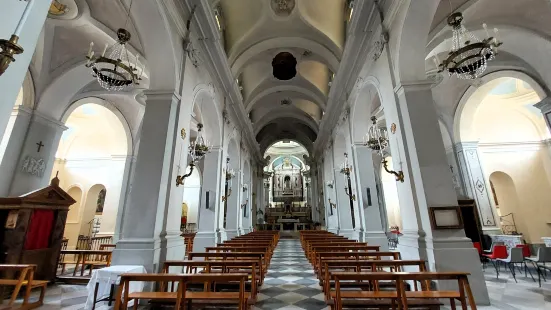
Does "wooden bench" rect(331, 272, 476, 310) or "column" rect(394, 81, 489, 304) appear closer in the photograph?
"wooden bench" rect(331, 272, 476, 310)

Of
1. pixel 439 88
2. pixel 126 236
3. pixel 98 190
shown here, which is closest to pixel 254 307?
pixel 126 236

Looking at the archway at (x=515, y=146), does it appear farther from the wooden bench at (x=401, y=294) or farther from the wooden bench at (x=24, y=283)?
the wooden bench at (x=24, y=283)

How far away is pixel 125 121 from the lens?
9.04 meters

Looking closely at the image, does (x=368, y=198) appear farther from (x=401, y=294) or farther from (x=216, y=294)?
(x=216, y=294)

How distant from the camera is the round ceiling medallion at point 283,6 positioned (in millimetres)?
7143

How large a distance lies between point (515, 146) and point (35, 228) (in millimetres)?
15124

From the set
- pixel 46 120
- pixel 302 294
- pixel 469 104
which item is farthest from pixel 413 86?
pixel 46 120

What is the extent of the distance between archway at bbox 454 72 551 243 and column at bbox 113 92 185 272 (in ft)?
29.0

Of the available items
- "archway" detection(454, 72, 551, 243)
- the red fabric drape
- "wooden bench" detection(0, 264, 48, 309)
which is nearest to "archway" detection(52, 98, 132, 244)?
the red fabric drape

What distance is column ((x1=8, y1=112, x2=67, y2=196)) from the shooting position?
552cm

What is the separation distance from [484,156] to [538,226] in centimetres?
290

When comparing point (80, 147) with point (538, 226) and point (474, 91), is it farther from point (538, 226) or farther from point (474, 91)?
point (538, 226)

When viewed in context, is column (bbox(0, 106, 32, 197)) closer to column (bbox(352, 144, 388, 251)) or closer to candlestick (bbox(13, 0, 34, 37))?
candlestick (bbox(13, 0, 34, 37))

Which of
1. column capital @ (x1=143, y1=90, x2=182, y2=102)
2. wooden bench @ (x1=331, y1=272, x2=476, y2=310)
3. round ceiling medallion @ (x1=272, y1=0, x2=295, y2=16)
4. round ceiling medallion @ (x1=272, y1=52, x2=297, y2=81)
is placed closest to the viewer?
wooden bench @ (x1=331, y1=272, x2=476, y2=310)
